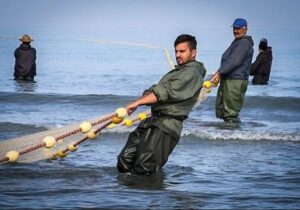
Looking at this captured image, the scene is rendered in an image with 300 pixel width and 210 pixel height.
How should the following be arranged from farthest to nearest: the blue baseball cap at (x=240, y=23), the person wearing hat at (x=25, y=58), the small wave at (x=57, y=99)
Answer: the person wearing hat at (x=25, y=58)
the small wave at (x=57, y=99)
the blue baseball cap at (x=240, y=23)

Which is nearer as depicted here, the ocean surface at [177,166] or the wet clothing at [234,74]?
the ocean surface at [177,166]

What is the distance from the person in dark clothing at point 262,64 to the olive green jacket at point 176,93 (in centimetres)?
1362

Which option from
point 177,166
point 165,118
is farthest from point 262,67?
point 165,118

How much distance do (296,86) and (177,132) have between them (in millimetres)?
16824

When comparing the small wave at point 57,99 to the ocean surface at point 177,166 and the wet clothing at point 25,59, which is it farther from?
the wet clothing at point 25,59

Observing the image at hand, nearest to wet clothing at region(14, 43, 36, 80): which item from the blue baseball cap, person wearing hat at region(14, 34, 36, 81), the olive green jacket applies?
person wearing hat at region(14, 34, 36, 81)

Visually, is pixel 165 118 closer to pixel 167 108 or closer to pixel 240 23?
pixel 167 108

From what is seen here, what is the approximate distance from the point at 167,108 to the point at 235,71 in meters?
5.14

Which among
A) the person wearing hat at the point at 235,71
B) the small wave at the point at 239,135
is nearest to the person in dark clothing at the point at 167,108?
the small wave at the point at 239,135

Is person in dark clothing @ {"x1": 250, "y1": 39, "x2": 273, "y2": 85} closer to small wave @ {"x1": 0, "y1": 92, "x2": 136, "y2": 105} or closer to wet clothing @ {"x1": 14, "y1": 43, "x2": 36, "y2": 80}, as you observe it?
small wave @ {"x1": 0, "y1": 92, "x2": 136, "y2": 105}

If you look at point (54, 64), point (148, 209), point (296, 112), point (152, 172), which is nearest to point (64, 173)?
point (152, 172)

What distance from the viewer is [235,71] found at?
12.6 m

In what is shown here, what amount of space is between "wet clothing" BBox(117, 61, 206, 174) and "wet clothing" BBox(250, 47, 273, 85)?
13637 mm

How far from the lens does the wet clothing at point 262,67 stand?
21.3 metres
